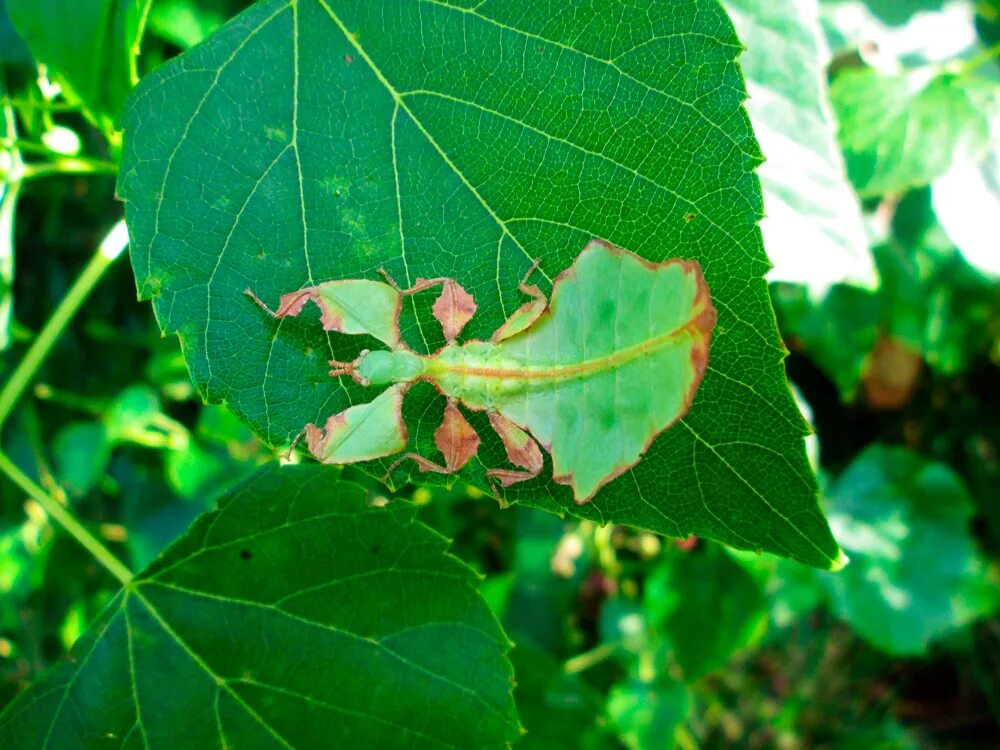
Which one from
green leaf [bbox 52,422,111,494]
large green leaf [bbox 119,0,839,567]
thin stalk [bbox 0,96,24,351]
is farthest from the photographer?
green leaf [bbox 52,422,111,494]

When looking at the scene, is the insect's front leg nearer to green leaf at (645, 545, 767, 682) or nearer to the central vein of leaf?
the central vein of leaf

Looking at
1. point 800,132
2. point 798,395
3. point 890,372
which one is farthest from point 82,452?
point 890,372

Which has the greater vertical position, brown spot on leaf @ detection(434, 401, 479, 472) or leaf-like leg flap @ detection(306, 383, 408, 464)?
leaf-like leg flap @ detection(306, 383, 408, 464)

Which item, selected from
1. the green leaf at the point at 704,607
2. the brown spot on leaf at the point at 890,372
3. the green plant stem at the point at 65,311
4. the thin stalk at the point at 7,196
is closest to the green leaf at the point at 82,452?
the thin stalk at the point at 7,196

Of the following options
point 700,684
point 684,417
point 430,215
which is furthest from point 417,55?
point 700,684

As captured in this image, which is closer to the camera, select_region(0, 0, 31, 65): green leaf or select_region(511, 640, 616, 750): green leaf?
select_region(0, 0, 31, 65): green leaf

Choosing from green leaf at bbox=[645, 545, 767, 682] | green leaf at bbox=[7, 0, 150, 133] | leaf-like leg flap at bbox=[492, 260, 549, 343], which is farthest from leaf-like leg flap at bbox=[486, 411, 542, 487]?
green leaf at bbox=[645, 545, 767, 682]

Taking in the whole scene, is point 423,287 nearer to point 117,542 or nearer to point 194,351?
point 194,351
